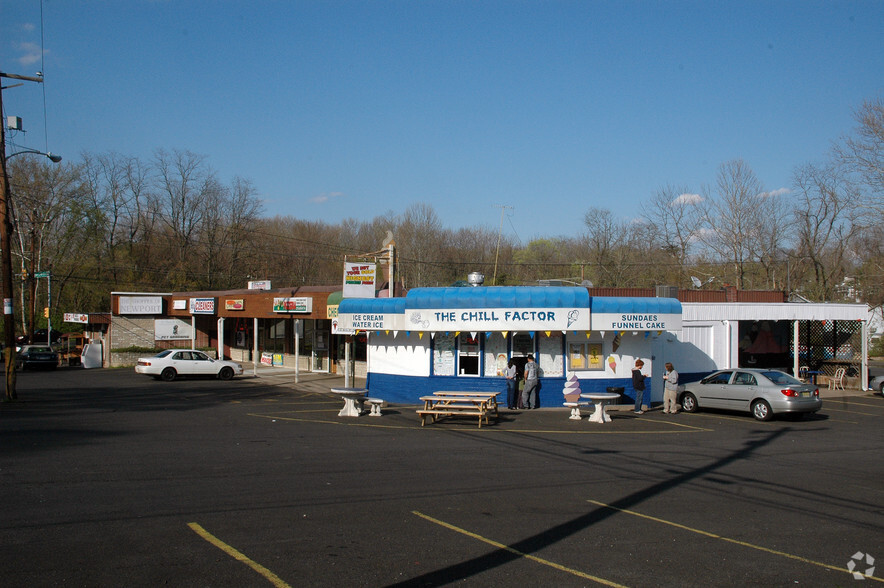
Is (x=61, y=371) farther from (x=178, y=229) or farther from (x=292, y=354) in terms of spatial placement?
(x=178, y=229)

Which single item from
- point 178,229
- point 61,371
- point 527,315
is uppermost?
point 178,229

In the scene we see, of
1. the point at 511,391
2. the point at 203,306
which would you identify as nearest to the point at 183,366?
→ the point at 203,306

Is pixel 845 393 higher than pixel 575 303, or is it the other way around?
pixel 575 303

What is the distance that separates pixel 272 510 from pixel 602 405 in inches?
458

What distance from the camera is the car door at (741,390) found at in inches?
740

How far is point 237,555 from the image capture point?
698 cm

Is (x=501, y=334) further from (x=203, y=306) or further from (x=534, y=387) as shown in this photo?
(x=203, y=306)

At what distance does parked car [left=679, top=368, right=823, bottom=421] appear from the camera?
59.3ft

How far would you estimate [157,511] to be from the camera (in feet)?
28.2

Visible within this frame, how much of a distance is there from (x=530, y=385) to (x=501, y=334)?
1984mm

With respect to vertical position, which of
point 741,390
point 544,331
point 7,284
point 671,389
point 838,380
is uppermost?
point 7,284

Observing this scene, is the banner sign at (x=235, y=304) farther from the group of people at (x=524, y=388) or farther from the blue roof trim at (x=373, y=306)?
the group of people at (x=524, y=388)

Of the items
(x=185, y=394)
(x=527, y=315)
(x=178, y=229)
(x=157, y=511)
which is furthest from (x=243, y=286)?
(x=157, y=511)

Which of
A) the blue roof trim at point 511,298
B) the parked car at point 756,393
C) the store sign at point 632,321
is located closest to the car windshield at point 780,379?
the parked car at point 756,393
